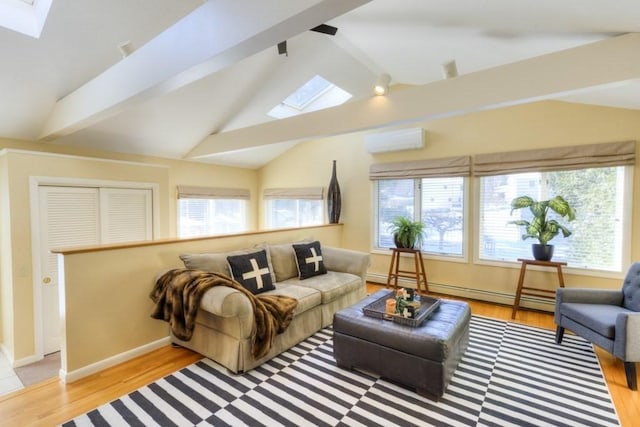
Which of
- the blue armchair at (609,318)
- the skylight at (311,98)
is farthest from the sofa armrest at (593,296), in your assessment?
the skylight at (311,98)

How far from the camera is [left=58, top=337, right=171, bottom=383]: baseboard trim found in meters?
2.31

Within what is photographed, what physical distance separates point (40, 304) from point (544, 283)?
5735 mm

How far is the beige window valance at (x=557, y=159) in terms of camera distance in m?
3.19

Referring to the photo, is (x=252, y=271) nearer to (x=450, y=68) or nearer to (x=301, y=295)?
(x=301, y=295)

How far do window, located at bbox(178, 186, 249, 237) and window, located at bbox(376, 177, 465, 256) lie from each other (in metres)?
2.72

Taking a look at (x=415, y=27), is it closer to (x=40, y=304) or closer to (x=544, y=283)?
(x=544, y=283)

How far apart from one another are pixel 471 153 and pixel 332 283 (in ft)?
8.69

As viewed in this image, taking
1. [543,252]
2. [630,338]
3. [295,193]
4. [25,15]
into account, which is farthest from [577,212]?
[25,15]

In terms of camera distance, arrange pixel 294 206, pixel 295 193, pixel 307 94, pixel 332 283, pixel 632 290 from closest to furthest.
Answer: pixel 632 290, pixel 332 283, pixel 307 94, pixel 295 193, pixel 294 206

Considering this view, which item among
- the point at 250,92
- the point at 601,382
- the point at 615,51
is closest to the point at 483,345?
the point at 601,382

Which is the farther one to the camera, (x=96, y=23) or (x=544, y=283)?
(x=544, y=283)

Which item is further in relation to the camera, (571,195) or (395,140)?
(395,140)

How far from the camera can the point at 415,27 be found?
8.01 feet

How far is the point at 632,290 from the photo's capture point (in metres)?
2.64
